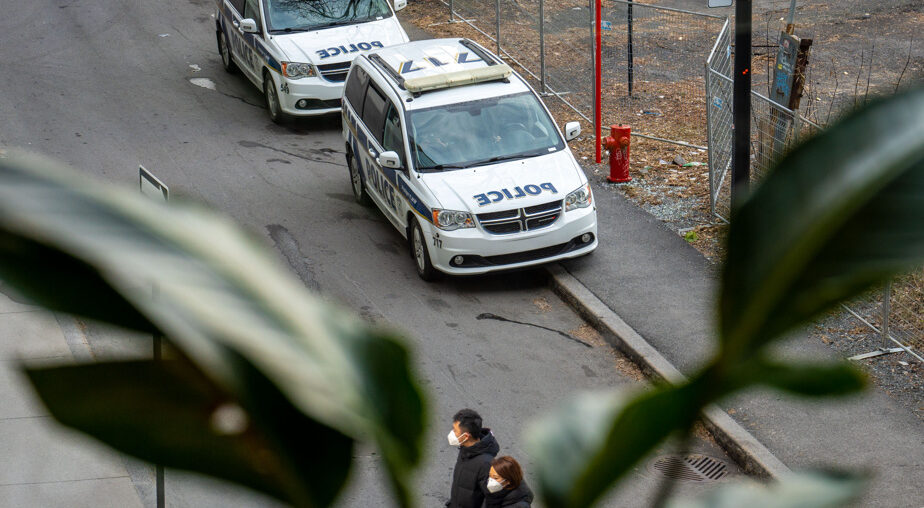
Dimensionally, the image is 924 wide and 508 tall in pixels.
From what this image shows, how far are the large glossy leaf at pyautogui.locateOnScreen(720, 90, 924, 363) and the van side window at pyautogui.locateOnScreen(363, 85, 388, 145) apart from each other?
10.5 metres

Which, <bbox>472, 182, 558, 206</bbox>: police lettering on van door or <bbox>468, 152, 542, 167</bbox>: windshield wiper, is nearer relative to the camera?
<bbox>472, 182, 558, 206</bbox>: police lettering on van door

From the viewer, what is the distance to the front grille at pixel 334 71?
13867 millimetres

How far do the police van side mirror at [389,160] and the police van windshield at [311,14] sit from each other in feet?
15.1

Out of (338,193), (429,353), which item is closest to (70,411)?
(429,353)

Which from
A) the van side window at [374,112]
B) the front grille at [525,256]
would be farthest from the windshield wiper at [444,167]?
the van side window at [374,112]

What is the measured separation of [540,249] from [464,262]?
76 cm

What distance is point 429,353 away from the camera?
356 inches

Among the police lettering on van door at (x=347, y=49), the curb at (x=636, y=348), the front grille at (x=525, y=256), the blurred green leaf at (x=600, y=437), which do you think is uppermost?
the blurred green leaf at (x=600, y=437)

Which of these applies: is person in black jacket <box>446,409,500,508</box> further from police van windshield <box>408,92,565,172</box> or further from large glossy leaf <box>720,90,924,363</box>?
large glossy leaf <box>720,90,924,363</box>

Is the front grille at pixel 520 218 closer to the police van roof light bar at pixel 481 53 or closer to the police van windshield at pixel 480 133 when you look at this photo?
the police van windshield at pixel 480 133

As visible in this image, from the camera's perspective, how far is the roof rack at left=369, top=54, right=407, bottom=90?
10.9 meters

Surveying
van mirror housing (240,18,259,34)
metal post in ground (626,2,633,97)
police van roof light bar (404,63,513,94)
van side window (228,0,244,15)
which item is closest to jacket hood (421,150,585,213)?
police van roof light bar (404,63,513,94)

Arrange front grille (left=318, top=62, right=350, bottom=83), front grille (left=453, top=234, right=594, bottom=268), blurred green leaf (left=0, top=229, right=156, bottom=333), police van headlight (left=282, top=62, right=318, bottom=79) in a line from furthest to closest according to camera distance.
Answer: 1. front grille (left=318, top=62, right=350, bottom=83)
2. police van headlight (left=282, top=62, right=318, bottom=79)
3. front grille (left=453, top=234, right=594, bottom=268)
4. blurred green leaf (left=0, top=229, right=156, bottom=333)

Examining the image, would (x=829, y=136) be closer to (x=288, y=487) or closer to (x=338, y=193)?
(x=288, y=487)
